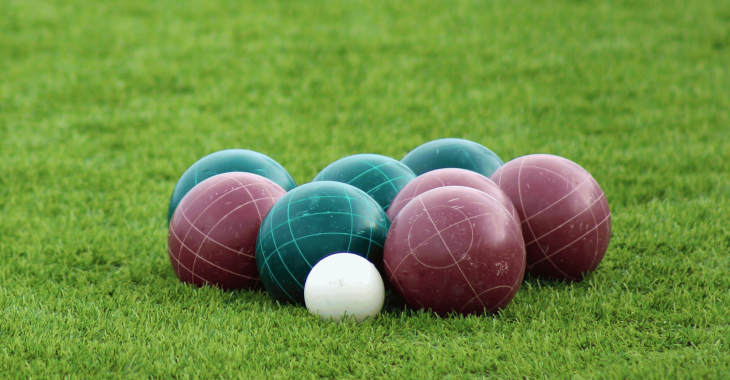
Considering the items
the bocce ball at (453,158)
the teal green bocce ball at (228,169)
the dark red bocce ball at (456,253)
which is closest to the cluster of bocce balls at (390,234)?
the dark red bocce ball at (456,253)

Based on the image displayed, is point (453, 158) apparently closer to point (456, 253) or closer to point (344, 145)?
point (456, 253)

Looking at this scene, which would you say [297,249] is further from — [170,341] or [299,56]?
[299,56]

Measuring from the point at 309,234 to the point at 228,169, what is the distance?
4.78ft

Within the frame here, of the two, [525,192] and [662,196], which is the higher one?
[525,192]

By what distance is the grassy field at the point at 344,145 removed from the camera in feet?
14.5

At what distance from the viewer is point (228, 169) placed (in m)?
5.98

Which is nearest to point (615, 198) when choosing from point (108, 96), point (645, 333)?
point (645, 333)

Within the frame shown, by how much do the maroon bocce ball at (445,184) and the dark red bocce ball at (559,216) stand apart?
27 centimetres

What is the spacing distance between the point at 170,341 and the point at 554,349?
2.56 meters

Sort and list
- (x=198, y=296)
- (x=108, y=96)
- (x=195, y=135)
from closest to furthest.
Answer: (x=198, y=296)
(x=195, y=135)
(x=108, y=96)

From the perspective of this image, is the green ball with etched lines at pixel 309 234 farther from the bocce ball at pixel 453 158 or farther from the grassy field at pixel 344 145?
the bocce ball at pixel 453 158

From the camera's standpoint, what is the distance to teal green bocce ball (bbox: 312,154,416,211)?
5.71 metres

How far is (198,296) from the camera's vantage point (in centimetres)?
523

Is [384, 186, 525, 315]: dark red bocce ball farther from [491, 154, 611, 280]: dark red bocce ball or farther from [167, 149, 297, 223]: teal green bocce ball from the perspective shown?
[167, 149, 297, 223]: teal green bocce ball
